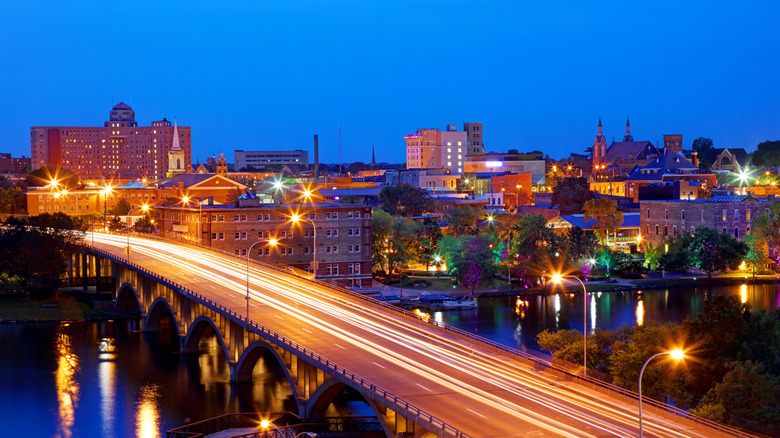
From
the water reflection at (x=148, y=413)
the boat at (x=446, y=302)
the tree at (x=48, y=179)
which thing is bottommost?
the water reflection at (x=148, y=413)

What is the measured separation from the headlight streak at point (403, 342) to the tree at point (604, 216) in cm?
6064

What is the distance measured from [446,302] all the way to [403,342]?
44568 mm

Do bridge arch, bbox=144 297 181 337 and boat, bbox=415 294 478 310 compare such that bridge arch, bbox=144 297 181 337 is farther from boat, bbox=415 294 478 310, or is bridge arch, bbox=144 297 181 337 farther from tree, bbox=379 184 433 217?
tree, bbox=379 184 433 217

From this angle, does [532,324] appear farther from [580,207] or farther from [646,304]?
[580,207]

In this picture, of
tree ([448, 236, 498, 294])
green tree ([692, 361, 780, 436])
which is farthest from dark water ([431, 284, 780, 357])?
green tree ([692, 361, 780, 436])

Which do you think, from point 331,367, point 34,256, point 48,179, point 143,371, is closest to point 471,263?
point 143,371

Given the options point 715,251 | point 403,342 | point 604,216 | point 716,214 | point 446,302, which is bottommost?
point 446,302

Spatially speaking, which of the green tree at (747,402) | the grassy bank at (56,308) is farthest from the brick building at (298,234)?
the green tree at (747,402)

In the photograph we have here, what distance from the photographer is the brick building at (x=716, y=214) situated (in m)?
116

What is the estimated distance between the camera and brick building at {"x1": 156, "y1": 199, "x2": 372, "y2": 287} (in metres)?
93.3

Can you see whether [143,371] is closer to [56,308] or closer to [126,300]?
[126,300]

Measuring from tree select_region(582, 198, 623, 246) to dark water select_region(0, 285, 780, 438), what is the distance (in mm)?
31200

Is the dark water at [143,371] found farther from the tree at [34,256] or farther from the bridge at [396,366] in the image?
the tree at [34,256]

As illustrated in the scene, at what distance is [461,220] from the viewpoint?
124938 millimetres
